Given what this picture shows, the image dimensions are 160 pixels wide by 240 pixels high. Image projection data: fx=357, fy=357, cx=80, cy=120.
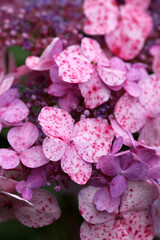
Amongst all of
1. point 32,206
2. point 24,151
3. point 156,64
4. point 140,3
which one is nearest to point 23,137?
point 24,151

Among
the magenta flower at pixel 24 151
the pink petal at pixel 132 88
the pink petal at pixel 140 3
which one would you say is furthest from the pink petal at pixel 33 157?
the pink petal at pixel 140 3

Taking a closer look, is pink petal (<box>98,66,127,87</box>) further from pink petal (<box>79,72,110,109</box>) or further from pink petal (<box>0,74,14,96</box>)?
pink petal (<box>0,74,14,96</box>)

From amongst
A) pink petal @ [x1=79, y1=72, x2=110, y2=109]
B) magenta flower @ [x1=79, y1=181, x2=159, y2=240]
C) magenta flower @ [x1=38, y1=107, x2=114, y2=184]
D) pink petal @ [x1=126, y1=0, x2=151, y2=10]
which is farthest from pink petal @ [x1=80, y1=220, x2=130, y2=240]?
pink petal @ [x1=126, y1=0, x2=151, y2=10]

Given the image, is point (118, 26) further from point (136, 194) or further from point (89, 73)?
point (136, 194)

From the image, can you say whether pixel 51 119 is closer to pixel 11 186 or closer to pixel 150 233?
pixel 11 186

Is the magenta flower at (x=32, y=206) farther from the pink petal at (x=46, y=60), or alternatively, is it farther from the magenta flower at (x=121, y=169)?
the pink petal at (x=46, y=60)

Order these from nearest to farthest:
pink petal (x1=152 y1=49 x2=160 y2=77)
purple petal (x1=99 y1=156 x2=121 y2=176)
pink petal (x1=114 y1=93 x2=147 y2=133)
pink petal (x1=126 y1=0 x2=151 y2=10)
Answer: purple petal (x1=99 y1=156 x2=121 y2=176) < pink petal (x1=114 y1=93 x2=147 y2=133) < pink petal (x1=152 y1=49 x2=160 y2=77) < pink petal (x1=126 y1=0 x2=151 y2=10)

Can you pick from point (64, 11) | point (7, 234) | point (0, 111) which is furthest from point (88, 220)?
point (64, 11)
